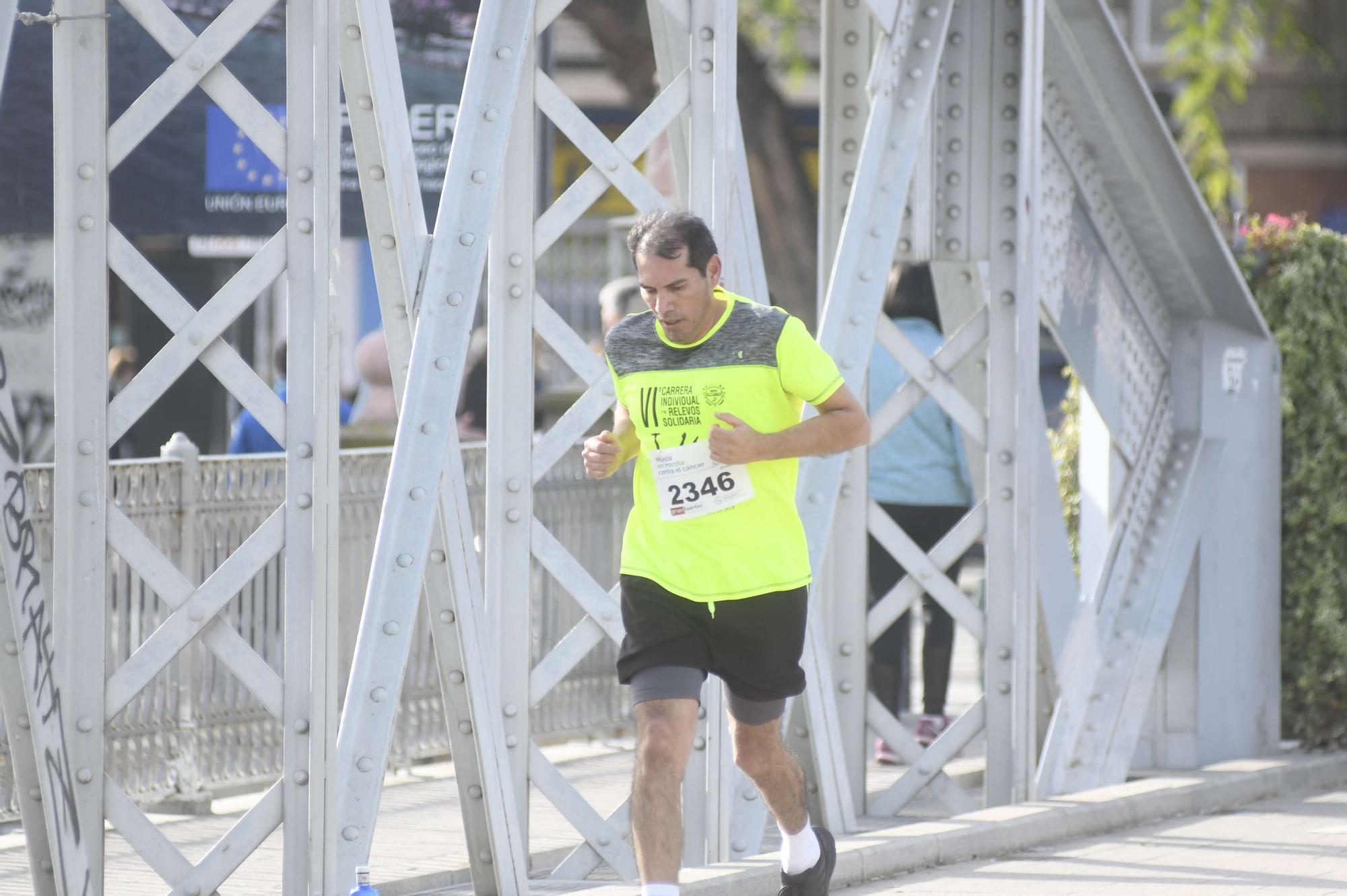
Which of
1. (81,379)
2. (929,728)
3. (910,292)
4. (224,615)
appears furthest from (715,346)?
(929,728)

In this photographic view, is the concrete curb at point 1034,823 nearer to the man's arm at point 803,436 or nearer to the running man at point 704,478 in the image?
the running man at point 704,478

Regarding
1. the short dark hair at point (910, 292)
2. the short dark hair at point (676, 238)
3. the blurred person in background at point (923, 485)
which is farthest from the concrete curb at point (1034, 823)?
the short dark hair at point (910, 292)

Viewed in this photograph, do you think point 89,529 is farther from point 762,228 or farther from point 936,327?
point 762,228

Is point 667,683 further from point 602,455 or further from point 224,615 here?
point 224,615

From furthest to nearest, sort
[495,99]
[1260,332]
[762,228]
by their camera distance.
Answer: [762,228] → [1260,332] → [495,99]

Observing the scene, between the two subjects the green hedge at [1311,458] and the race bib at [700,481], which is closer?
the race bib at [700,481]

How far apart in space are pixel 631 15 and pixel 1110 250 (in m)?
10.4

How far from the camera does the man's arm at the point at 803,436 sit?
532 cm

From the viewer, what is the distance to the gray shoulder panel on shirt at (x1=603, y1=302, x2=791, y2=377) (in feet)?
18.1

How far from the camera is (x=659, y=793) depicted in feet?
17.4

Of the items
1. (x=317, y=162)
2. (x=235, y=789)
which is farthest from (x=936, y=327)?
(x=317, y=162)

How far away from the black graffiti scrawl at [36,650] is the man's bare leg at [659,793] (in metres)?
1.34

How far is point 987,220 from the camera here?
25.6 feet

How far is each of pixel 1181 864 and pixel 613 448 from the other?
2.69 meters
